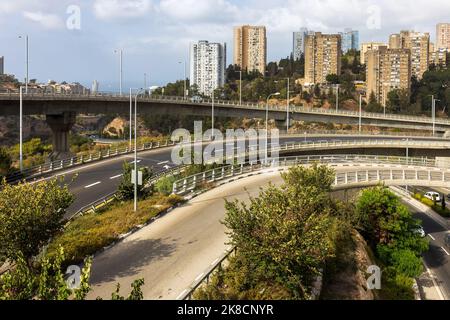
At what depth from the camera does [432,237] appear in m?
43.8

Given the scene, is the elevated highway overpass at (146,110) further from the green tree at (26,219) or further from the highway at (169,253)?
the green tree at (26,219)

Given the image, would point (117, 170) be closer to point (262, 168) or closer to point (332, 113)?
point (262, 168)

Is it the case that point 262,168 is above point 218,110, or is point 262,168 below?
below

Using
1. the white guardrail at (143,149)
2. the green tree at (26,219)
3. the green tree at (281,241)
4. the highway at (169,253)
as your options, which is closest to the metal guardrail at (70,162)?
the white guardrail at (143,149)

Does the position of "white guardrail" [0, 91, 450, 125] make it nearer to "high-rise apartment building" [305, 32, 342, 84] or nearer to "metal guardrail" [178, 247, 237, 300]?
"metal guardrail" [178, 247, 237, 300]

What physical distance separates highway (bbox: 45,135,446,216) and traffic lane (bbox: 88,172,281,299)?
297 inches

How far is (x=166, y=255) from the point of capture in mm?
20297

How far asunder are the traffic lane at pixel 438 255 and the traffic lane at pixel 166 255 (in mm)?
16290

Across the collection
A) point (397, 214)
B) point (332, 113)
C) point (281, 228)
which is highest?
point (332, 113)

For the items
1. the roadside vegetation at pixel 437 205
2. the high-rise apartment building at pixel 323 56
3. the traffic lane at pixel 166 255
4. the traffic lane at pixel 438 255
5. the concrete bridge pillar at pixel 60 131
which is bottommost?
the traffic lane at pixel 438 255

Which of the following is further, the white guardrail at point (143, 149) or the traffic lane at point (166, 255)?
the white guardrail at point (143, 149)

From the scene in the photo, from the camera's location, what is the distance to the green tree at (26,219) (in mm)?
15312
